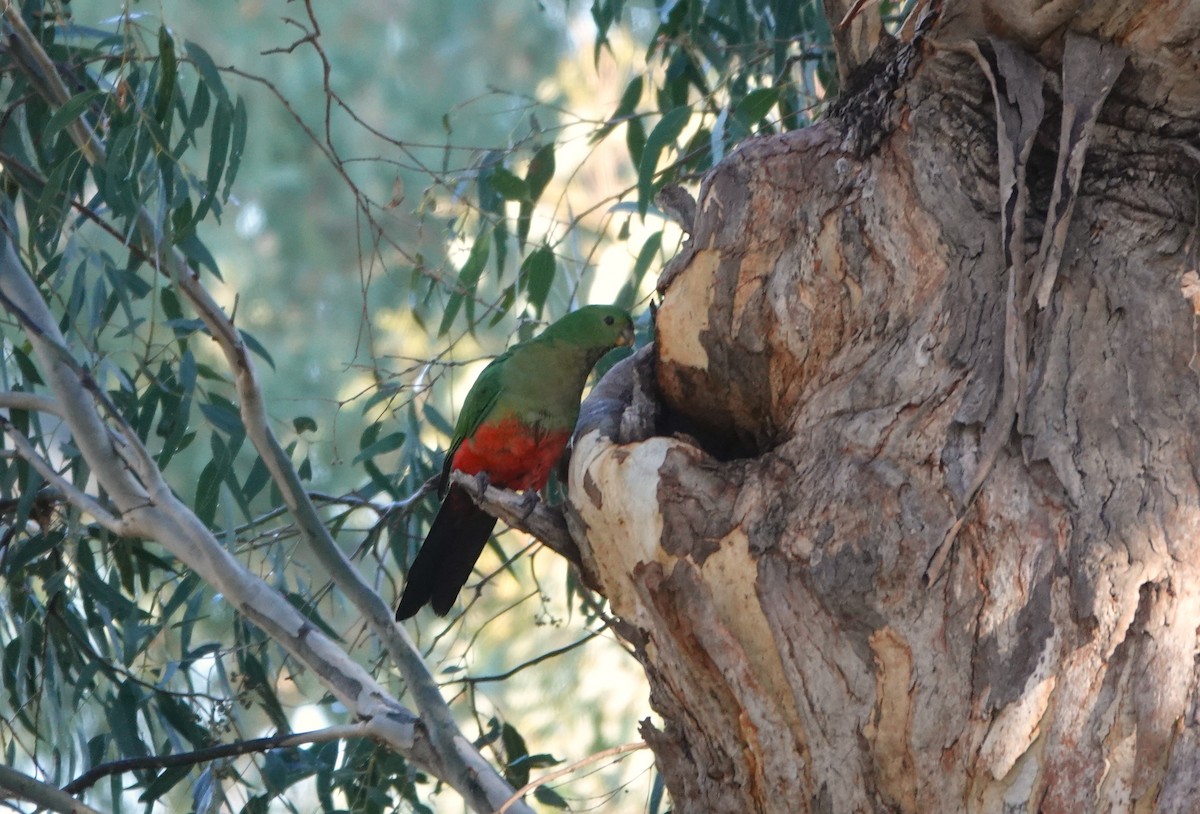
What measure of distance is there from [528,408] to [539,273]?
0.37 meters

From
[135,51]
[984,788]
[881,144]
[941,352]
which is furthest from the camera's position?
[135,51]

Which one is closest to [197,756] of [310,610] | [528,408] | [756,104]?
[310,610]

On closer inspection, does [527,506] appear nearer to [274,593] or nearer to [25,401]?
[274,593]

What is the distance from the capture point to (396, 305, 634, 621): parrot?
3.15m

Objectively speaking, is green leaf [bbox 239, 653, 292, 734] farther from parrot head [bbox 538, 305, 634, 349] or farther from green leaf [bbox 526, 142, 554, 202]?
green leaf [bbox 526, 142, 554, 202]

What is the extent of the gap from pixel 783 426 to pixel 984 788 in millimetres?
744

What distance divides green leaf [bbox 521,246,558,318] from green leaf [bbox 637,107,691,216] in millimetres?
341

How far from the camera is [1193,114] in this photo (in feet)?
6.57

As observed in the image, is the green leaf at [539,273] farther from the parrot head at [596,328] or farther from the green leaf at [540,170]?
the green leaf at [540,170]

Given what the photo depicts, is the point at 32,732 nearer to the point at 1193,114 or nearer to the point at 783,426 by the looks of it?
the point at 783,426

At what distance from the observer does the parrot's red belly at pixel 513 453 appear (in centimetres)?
325

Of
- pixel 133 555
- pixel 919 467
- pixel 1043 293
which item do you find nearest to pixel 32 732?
pixel 133 555

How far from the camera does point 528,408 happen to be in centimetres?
323

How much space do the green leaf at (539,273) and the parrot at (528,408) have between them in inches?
3.6
